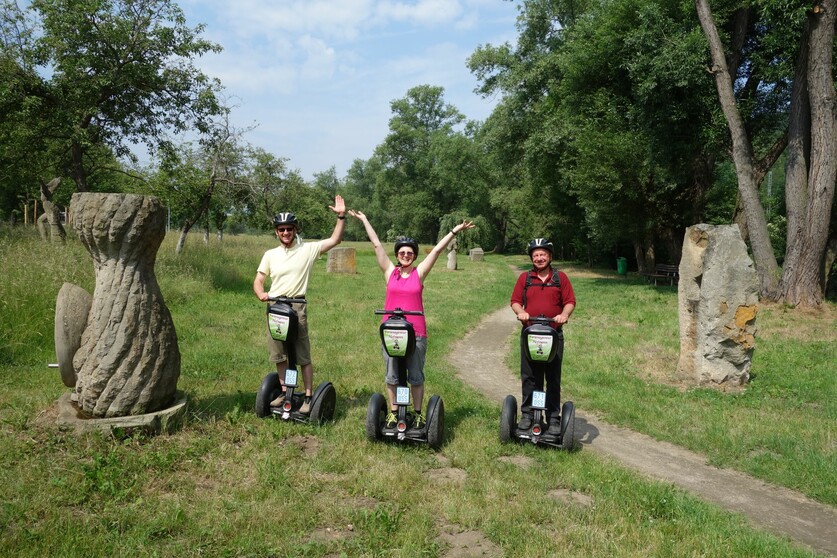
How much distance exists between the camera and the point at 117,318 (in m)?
5.13

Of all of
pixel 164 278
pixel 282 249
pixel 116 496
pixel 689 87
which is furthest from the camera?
pixel 689 87

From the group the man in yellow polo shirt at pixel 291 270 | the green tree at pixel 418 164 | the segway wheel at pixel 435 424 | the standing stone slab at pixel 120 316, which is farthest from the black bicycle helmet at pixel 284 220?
the green tree at pixel 418 164

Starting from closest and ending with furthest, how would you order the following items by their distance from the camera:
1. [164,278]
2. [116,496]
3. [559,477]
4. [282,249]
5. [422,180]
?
[116,496], [559,477], [282,249], [164,278], [422,180]

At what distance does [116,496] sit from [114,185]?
27986mm

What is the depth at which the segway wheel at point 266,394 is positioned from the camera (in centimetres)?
604

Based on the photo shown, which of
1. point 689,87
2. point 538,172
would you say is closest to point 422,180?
point 538,172

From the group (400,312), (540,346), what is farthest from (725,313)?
(400,312)

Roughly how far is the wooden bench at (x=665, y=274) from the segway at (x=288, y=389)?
774 inches

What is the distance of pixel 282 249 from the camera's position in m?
6.05

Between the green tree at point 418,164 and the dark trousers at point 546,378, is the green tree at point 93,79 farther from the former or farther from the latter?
the green tree at point 418,164

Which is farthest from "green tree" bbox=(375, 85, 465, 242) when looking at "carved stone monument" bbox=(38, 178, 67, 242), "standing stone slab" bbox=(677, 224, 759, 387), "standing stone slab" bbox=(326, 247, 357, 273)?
"standing stone slab" bbox=(677, 224, 759, 387)

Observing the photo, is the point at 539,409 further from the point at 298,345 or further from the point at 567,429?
the point at 298,345

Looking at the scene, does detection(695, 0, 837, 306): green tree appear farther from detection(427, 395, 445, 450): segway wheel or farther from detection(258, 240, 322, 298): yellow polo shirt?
detection(258, 240, 322, 298): yellow polo shirt

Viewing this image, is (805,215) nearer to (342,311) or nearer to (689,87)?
(689,87)
